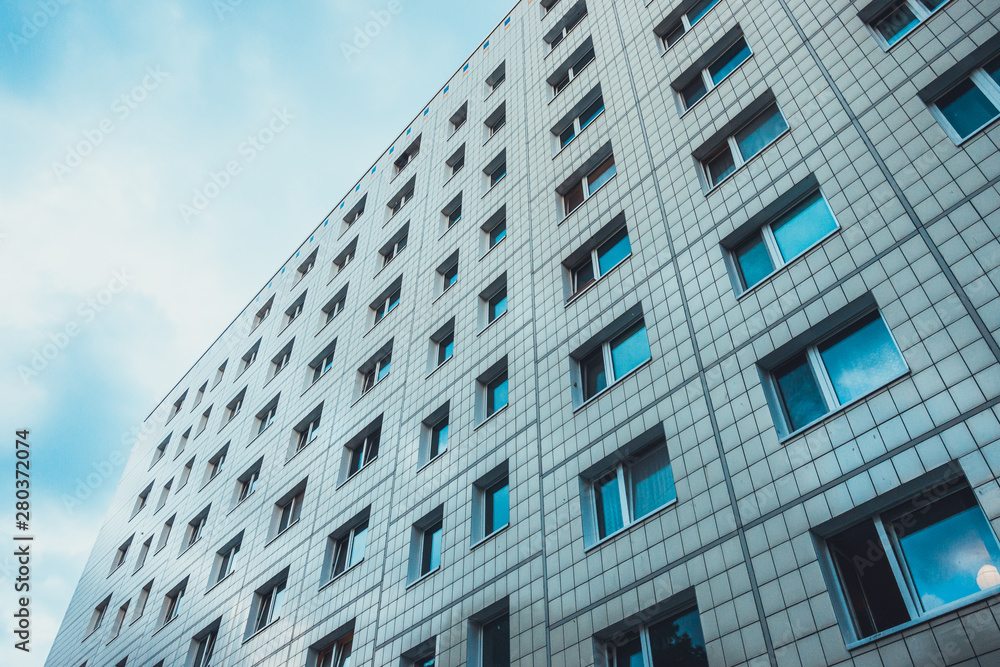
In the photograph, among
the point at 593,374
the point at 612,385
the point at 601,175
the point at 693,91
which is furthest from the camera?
the point at 601,175

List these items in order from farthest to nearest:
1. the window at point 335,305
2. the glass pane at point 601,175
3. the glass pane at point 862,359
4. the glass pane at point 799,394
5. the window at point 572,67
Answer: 1. the window at point 335,305
2. the window at point 572,67
3. the glass pane at point 601,175
4. the glass pane at point 799,394
5. the glass pane at point 862,359

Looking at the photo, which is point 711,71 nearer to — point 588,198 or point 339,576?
point 588,198

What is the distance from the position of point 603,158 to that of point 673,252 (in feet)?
20.0

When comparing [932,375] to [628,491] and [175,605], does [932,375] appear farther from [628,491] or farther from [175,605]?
[175,605]

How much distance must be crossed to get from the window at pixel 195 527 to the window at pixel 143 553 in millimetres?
4742

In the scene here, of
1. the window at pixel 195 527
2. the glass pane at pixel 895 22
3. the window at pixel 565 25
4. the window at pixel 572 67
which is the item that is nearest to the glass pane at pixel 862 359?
the glass pane at pixel 895 22

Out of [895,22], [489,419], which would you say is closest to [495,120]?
[489,419]

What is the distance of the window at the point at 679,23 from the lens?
21109 millimetres

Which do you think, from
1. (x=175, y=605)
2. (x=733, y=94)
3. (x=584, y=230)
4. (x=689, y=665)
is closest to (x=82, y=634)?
(x=175, y=605)

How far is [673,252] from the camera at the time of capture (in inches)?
629

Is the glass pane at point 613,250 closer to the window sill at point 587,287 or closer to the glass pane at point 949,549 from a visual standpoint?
the window sill at point 587,287

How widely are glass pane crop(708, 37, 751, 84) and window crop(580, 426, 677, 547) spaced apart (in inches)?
400

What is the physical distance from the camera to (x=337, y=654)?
19656mm

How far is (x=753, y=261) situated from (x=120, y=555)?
1508 inches
